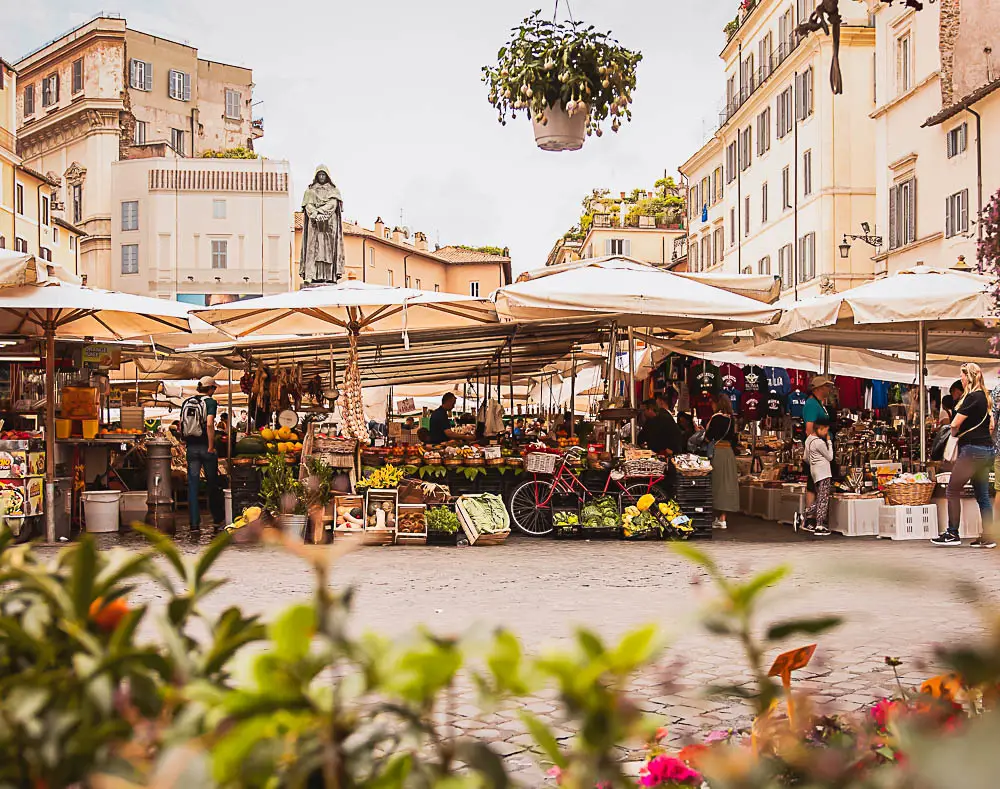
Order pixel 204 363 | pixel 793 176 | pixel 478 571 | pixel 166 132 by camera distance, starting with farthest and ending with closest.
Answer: pixel 166 132
pixel 793 176
pixel 204 363
pixel 478 571

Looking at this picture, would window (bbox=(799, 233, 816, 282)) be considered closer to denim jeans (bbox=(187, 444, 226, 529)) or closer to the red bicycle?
the red bicycle

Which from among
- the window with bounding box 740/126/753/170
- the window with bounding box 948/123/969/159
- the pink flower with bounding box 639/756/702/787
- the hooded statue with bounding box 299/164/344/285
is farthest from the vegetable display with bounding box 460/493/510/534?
the window with bounding box 740/126/753/170

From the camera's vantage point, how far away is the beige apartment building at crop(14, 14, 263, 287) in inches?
2210

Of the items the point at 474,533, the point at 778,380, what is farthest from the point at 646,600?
the point at 778,380

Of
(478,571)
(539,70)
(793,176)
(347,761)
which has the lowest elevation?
(478,571)

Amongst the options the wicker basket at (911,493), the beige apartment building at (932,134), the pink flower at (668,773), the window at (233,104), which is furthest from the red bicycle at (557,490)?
the window at (233,104)

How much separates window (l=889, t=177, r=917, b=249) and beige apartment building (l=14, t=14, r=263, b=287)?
3557cm

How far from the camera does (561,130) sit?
6.82m

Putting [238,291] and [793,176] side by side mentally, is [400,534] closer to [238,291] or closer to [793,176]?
[793,176]

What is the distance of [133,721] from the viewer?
3.93 ft

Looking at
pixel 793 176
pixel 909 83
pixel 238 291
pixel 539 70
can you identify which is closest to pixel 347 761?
pixel 539 70

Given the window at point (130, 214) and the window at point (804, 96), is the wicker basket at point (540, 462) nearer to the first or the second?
the window at point (804, 96)

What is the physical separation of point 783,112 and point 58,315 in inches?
1285

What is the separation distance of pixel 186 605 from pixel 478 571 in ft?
31.1
